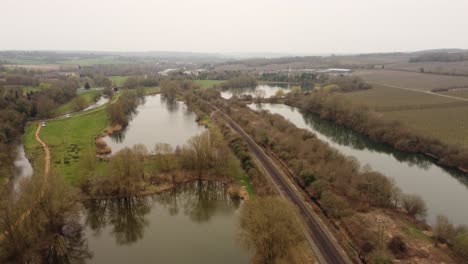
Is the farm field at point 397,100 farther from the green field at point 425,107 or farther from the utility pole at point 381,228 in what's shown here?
the utility pole at point 381,228

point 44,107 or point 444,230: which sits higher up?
point 44,107

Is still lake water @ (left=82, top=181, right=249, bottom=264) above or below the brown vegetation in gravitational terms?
below

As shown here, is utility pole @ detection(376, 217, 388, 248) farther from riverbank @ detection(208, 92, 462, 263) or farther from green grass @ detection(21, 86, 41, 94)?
green grass @ detection(21, 86, 41, 94)

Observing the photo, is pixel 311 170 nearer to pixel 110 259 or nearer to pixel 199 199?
pixel 199 199

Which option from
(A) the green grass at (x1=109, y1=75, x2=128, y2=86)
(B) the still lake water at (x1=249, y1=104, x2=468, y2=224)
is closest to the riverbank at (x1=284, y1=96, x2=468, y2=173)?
(B) the still lake water at (x1=249, y1=104, x2=468, y2=224)

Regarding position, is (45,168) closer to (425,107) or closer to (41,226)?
(41,226)

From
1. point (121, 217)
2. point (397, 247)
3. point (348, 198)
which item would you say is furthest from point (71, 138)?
point (397, 247)

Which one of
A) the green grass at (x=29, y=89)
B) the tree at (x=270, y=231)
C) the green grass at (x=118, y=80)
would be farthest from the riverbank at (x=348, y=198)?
the green grass at (x=118, y=80)
